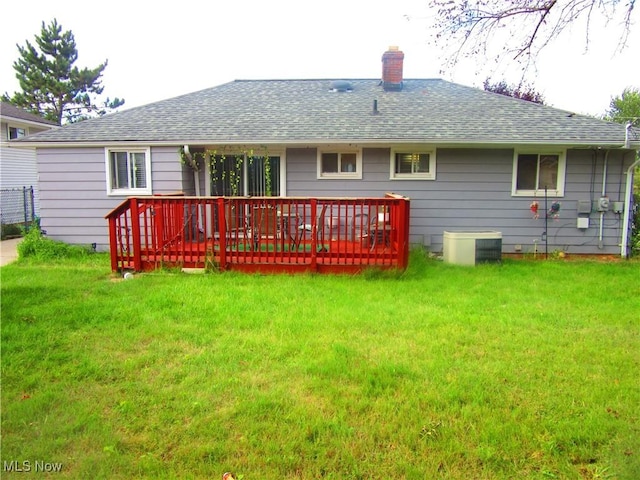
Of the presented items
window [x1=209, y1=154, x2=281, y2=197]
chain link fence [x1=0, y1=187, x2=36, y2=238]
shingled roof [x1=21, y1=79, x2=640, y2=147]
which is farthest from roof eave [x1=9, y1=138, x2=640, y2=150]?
chain link fence [x1=0, y1=187, x2=36, y2=238]

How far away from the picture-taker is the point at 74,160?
9.20m

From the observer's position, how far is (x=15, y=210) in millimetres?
14266

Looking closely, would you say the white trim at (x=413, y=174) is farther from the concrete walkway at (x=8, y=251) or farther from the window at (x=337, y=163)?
the concrete walkway at (x=8, y=251)

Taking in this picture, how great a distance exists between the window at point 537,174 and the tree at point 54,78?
28.2 metres

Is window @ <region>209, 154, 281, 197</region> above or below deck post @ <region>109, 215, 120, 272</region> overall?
above

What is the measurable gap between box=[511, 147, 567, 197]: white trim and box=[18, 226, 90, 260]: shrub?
9.39m

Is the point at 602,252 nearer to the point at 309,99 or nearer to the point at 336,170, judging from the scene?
the point at 336,170

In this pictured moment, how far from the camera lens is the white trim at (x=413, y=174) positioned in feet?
30.0

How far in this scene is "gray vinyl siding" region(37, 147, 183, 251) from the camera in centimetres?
912

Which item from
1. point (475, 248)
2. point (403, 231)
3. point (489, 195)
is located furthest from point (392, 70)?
point (403, 231)

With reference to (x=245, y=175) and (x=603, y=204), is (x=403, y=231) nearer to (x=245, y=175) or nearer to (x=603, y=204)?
(x=245, y=175)

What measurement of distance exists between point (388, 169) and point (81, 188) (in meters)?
6.84

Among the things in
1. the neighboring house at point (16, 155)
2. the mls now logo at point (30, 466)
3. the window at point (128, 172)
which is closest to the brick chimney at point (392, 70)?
the window at point (128, 172)

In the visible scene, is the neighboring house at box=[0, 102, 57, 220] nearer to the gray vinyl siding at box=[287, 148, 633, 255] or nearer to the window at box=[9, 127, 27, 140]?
the window at box=[9, 127, 27, 140]
